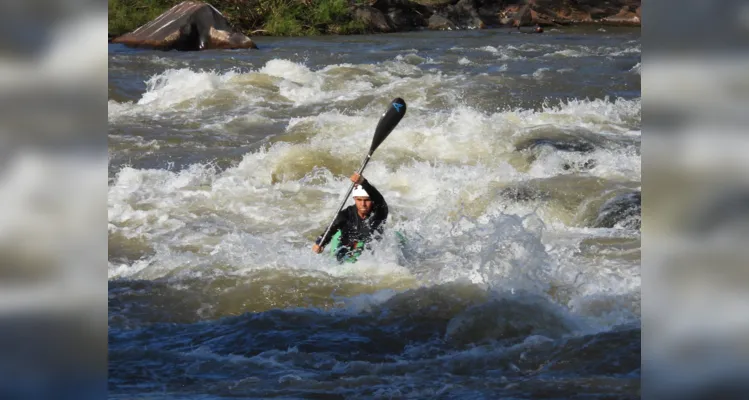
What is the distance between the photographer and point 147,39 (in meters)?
21.5

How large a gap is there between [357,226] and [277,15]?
64.5 feet

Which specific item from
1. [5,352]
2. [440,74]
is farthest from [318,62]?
[5,352]

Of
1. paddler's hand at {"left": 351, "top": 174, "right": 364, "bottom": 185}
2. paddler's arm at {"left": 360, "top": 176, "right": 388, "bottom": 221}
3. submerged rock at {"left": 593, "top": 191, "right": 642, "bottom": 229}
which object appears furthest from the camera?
submerged rock at {"left": 593, "top": 191, "right": 642, "bottom": 229}

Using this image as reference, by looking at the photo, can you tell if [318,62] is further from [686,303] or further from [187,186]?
[686,303]

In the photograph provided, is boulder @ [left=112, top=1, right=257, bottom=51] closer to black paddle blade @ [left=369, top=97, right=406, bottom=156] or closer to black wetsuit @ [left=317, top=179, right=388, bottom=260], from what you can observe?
black paddle blade @ [left=369, top=97, right=406, bottom=156]

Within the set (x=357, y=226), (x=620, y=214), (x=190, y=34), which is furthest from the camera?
(x=190, y=34)

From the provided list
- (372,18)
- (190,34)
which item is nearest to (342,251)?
(190,34)

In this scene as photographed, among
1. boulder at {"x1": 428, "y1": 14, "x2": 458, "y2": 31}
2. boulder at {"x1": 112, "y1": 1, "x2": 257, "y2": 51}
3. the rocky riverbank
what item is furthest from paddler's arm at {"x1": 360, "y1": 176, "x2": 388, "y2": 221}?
boulder at {"x1": 428, "y1": 14, "x2": 458, "y2": 31}

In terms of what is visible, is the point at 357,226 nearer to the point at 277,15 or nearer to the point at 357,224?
the point at 357,224

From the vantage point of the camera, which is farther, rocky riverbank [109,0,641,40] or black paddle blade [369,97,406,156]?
rocky riverbank [109,0,641,40]

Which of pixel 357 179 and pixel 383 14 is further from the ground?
pixel 383 14

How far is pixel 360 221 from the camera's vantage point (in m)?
6.87

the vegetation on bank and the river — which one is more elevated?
the vegetation on bank

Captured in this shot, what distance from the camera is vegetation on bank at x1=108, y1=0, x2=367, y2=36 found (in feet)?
83.6
